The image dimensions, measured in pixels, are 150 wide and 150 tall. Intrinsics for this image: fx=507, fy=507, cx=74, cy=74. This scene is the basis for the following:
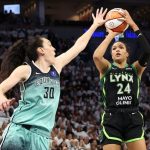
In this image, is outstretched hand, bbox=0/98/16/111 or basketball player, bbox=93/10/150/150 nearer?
outstretched hand, bbox=0/98/16/111

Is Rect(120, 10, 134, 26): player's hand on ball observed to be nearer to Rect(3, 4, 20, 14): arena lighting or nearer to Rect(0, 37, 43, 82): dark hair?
Rect(0, 37, 43, 82): dark hair

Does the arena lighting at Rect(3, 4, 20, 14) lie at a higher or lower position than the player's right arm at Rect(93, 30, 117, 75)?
higher

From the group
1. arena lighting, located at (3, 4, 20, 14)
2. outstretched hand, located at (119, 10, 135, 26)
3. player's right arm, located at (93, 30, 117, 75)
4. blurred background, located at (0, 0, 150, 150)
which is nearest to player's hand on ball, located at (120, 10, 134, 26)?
outstretched hand, located at (119, 10, 135, 26)

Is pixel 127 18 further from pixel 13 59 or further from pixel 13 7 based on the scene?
pixel 13 7

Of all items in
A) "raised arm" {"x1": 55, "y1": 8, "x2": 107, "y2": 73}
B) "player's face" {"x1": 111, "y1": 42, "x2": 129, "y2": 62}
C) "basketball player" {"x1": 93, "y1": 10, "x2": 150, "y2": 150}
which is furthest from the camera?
"player's face" {"x1": 111, "y1": 42, "x2": 129, "y2": 62}

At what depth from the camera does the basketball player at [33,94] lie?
499 cm

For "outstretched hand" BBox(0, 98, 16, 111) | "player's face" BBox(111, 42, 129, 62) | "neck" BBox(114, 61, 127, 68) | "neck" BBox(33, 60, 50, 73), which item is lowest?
"outstretched hand" BBox(0, 98, 16, 111)

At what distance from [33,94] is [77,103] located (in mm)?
15758

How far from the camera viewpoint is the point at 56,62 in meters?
5.53

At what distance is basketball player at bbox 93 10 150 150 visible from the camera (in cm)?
680

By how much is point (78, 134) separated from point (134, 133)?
10038mm

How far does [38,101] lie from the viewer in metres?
5.16

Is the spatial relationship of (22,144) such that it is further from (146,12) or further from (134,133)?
(146,12)

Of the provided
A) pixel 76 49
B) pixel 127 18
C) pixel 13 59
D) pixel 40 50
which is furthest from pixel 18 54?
pixel 127 18
